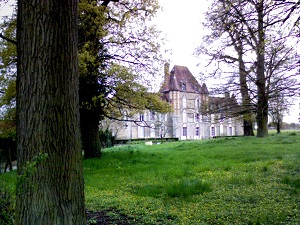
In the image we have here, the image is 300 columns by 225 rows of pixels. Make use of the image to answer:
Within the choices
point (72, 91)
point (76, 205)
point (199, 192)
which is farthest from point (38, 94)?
point (199, 192)

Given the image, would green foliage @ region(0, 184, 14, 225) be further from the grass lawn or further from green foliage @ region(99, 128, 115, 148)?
green foliage @ region(99, 128, 115, 148)

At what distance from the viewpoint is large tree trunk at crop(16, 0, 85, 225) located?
2.68 m

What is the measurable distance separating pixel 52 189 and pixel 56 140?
46 centimetres

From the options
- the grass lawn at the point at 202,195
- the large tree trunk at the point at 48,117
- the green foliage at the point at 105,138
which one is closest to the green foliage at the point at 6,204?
the large tree trunk at the point at 48,117

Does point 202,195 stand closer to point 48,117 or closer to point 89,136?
point 48,117

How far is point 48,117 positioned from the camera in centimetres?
271

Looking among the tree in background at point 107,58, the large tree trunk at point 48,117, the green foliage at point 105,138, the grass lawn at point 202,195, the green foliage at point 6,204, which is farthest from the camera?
the green foliage at point 105,138

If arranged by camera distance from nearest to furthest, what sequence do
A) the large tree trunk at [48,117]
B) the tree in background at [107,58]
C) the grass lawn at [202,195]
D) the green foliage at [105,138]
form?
the large tree trunk at [48,117]
the grass lawn at [202,195]
the tree in background at [107,58]
the green foliage at [105,138]

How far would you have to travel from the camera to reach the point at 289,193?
5047 millimetres

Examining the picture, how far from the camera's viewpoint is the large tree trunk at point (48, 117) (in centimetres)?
268

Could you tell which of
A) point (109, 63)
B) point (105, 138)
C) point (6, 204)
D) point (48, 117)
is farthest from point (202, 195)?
point (105, 138)

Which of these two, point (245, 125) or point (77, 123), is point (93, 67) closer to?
point (77, 123)

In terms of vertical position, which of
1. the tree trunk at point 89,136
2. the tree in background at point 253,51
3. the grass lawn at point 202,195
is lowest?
the grass lawn at point 202,195

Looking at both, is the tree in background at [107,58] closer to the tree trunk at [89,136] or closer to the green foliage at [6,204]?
the tree trunk at [89,136]
